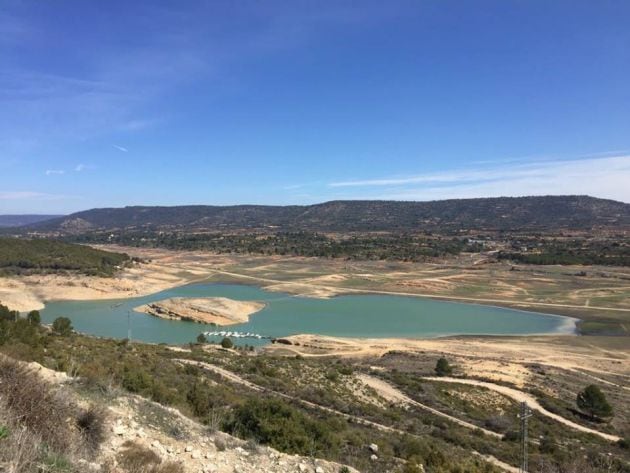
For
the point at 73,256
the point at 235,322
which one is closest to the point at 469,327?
the point at 235,322

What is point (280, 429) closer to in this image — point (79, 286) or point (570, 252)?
point (79, 286)

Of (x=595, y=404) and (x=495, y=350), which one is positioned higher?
(x=595, y=404)

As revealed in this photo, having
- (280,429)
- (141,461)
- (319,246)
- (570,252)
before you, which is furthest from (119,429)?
(319,246)

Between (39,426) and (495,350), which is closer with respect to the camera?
(39,426)

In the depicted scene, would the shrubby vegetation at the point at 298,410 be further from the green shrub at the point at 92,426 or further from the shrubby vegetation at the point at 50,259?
the shrubby vegetation at the point at 50,259

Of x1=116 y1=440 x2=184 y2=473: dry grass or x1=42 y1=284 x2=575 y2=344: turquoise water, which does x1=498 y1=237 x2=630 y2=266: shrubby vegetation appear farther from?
x1=116 y1=440 x2=184 y2=473: dry grass

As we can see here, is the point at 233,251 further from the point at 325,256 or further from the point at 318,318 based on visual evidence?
the point at 318,318

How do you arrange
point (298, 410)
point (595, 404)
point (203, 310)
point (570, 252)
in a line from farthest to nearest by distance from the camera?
point (570, 252) < point (203, 310) < point (595, 404) < point (298, 410)
